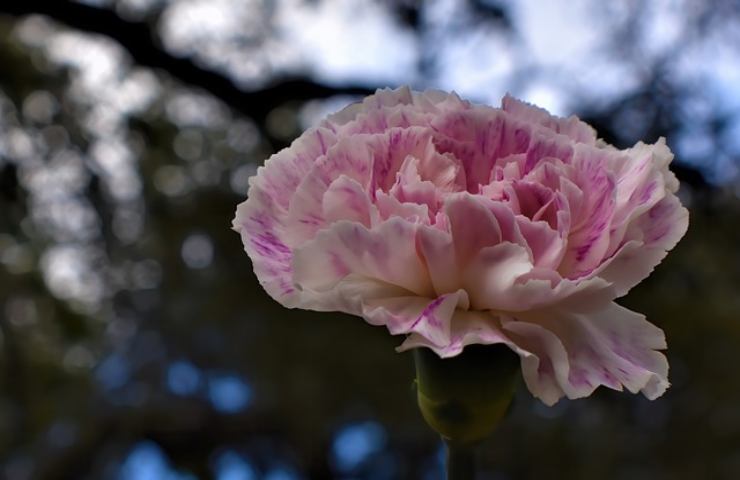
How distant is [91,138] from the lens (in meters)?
2.01

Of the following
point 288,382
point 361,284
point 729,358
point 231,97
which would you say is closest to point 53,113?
point 231,97

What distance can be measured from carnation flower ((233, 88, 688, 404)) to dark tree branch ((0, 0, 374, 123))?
1210mm

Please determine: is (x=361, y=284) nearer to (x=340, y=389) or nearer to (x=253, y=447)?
(x=340, y=389)

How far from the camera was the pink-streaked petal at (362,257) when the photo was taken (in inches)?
9.3

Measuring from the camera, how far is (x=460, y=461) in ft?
0.79

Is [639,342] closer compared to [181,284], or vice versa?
[639,342]

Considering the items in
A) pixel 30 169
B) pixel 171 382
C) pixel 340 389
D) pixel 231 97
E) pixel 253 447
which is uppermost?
pixel 231 97

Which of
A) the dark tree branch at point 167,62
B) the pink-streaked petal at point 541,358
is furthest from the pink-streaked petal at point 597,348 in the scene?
the dark tree branch at point 167,62

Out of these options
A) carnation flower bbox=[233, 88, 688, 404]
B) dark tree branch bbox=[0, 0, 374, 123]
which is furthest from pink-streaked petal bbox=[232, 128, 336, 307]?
dark tree branch bbox=[0, 0, 374, 123]

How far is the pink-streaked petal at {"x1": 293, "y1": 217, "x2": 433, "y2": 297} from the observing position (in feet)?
0.78

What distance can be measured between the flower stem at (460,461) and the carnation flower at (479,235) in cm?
3

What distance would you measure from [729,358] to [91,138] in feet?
5.00

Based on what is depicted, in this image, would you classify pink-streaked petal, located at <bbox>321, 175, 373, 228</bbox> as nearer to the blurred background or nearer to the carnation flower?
the carnation flower

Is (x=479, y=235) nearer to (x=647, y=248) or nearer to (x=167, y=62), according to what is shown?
(x=647, y=248)
